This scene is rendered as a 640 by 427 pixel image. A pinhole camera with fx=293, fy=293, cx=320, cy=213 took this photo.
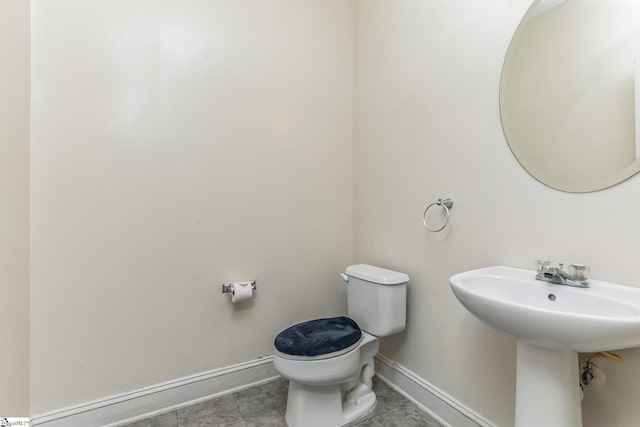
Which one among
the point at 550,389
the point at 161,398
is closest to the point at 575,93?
the point at 550,389

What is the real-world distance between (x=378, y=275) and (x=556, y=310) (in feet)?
2.86

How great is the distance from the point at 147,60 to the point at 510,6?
1.62m

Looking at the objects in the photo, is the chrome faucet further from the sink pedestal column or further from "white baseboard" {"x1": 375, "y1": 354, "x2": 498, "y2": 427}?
"white baseboard" {"x1": 375, "y1": 354, "x2": 498, "y2": 427}

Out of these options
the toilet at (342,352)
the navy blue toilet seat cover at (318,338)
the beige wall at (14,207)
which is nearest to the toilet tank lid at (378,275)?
the toilet at (342,352)

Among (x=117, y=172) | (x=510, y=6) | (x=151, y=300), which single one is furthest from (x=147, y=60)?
(x=510, y=6)

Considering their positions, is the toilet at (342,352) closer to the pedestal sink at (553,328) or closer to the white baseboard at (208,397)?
the white baseboard at (208,397)

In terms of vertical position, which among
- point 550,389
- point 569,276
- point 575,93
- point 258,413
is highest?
point 575,93

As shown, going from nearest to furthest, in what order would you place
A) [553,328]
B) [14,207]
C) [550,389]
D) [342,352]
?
[553,328] < [550,389] < [14,207] < [342,352]

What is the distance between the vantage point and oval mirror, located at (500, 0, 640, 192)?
0.89 meters

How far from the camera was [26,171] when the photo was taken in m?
1.23

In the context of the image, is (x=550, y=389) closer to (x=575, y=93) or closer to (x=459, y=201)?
(x=459, y=201)

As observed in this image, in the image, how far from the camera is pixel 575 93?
3.24 ft

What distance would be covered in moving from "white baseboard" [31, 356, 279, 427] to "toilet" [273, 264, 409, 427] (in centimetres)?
38

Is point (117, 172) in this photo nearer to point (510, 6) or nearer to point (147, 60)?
point (147, 60)
